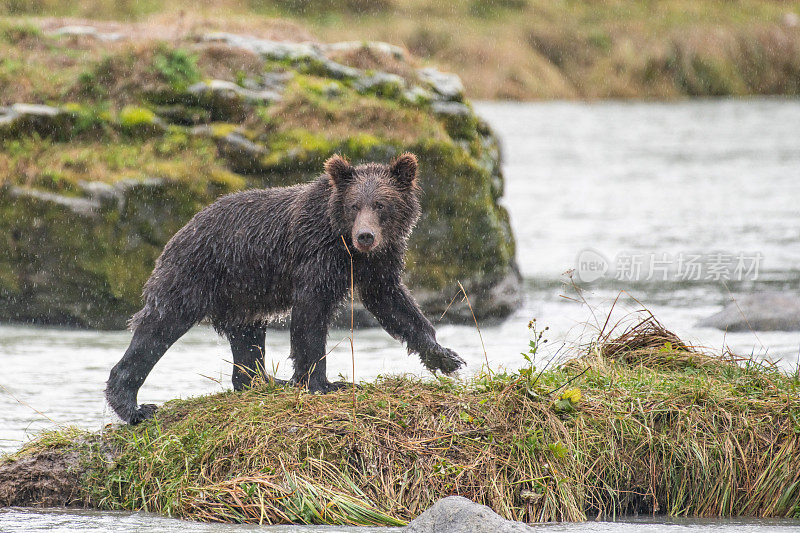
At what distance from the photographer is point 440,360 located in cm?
737

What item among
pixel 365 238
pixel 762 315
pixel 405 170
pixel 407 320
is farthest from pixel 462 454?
pixel 762 315

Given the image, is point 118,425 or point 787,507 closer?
point 787,507

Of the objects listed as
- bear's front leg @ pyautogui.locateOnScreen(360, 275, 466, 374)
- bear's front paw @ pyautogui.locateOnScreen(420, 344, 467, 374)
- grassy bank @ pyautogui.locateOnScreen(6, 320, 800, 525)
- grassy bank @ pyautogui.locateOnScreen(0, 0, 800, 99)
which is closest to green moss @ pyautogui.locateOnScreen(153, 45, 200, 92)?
bear's front leg @ pyautogui.locateOnScreen(360, 275, 466, 374)

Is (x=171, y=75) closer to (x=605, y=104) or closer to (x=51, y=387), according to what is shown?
(x=51, y=387)

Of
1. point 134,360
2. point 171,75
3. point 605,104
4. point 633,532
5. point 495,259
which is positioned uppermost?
point 605,104

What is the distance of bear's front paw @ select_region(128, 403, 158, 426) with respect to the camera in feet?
22.4

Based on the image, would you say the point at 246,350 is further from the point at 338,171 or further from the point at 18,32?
the point at 18,32

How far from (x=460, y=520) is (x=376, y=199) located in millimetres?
2600

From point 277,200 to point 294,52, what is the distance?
6620mm

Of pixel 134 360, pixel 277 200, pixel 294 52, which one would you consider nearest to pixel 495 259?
pixel 294 52

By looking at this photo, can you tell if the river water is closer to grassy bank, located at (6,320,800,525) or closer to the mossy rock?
grassy bank, located at (6,320,800,525)

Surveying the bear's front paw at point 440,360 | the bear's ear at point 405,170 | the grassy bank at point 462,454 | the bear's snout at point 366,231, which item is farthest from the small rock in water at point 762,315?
the bear's snout at point 366,231

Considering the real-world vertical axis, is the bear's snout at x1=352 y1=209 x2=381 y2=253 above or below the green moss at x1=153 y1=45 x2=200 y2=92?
below

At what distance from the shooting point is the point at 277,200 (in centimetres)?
761
